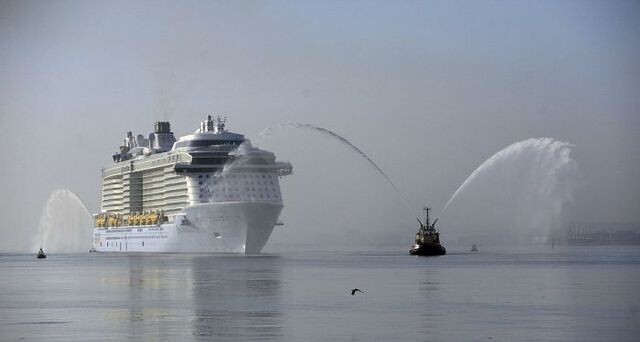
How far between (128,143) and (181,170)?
5170 centimetres

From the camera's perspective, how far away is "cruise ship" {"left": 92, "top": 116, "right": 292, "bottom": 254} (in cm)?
13988

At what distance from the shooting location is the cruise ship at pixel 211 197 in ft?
459

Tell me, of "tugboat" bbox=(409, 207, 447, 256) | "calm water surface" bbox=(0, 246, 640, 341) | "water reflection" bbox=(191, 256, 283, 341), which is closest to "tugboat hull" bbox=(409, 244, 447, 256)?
"tugboat" bbox=(409, 207, 447, 256)

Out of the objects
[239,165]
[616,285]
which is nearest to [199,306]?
[616,285]

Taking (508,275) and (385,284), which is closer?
(385,284)

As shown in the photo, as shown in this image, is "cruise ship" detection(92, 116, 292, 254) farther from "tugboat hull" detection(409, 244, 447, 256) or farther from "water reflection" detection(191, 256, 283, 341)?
"water reflection" detection(191, 256, 283, 341)

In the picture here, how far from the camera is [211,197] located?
142m

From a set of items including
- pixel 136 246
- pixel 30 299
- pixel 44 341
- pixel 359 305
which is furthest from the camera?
pixel 136 246

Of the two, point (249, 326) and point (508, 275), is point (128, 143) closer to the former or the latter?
point (508, 275)

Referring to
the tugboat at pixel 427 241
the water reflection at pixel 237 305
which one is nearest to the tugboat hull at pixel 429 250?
the tugboat at pixel 427 241

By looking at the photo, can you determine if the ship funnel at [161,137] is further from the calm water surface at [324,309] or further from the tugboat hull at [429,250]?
the calm water surface at [324,309]

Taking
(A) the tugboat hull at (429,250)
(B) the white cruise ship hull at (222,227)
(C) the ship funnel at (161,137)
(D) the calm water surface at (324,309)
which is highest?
(C) the ship funnel at (161,137)

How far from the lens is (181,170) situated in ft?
477

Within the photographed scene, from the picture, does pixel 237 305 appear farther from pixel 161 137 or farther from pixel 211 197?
pixel 161 137
